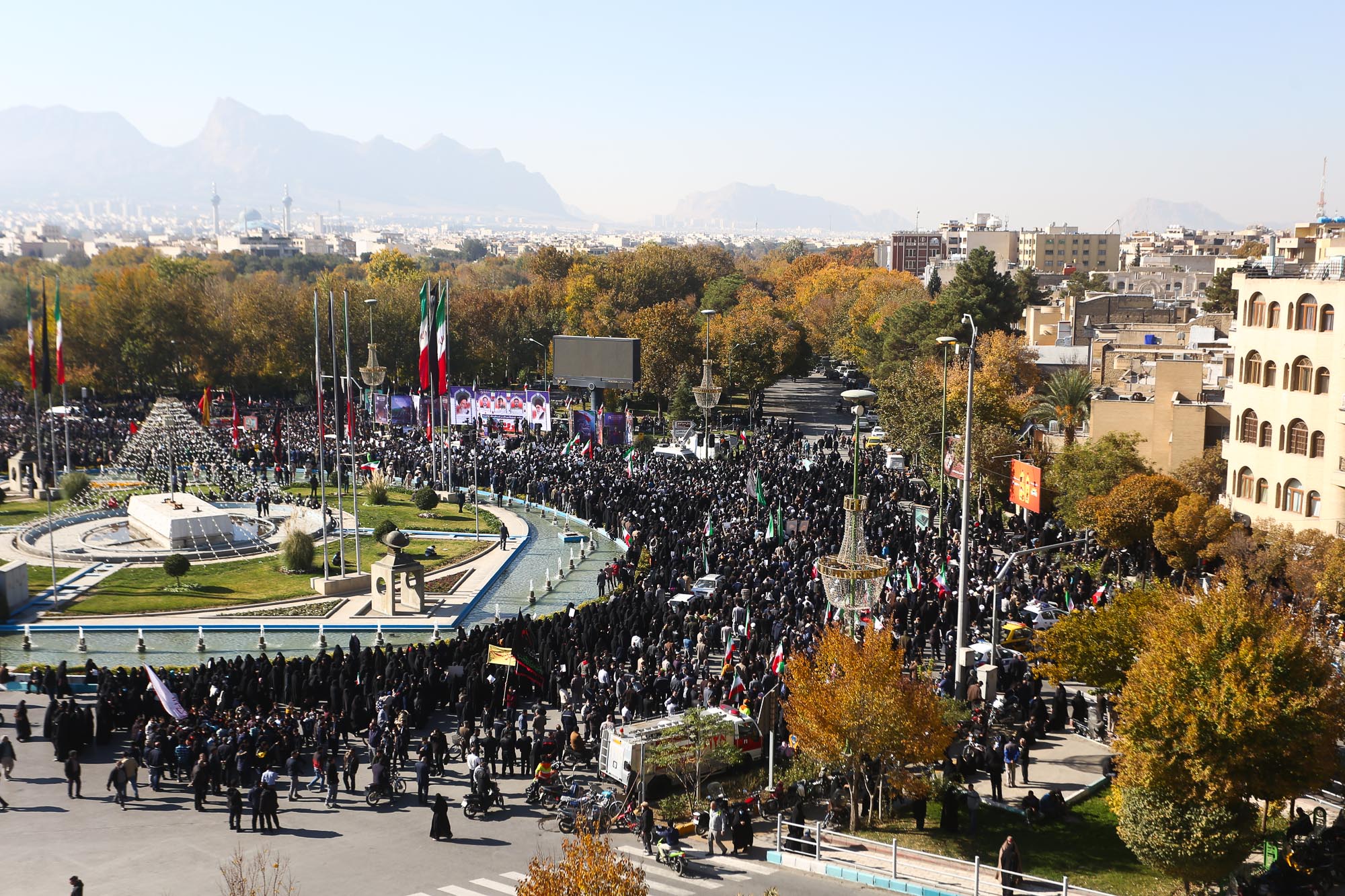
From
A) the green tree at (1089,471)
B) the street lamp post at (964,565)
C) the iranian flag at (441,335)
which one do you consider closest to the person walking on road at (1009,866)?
the street lamp post at (964,565)

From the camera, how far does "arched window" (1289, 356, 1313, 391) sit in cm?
3066

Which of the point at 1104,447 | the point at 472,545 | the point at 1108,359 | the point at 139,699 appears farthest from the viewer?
the point at 1108,359

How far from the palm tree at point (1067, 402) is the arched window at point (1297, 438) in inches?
492

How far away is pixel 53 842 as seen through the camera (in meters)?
16.1

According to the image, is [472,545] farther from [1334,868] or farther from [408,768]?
[1334,868]

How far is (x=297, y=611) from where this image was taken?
93.8 feet

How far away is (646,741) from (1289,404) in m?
22.1

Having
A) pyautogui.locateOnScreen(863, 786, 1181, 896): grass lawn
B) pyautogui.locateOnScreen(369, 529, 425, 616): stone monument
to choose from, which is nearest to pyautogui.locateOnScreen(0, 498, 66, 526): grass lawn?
pyautogui.locateOnScreen(369, 529, 425, 616): stone monument

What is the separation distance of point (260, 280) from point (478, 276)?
68.5ft

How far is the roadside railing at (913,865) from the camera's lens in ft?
47.9

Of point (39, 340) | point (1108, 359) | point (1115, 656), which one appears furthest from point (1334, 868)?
point (39, 340)

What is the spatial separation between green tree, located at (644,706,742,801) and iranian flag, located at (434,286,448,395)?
2210cm

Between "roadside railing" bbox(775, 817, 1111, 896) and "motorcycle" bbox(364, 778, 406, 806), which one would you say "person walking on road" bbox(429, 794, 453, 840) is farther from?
"roadside railing" bbox(775, 817, 1111, 896)

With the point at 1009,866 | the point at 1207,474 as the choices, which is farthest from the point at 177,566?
the point at 1207,474
